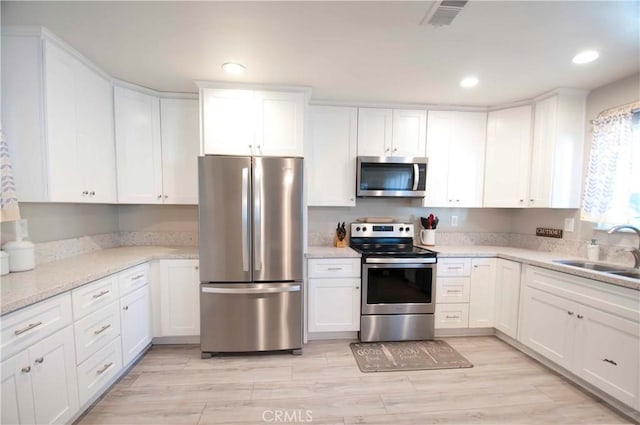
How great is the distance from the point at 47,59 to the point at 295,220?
202 centimetres

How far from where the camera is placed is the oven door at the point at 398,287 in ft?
8.55

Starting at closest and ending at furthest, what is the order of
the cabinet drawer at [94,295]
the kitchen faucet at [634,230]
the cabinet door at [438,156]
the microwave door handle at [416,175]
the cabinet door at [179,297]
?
the cabinet drawer at [94,295]
the kitchen faucet at [634,230]
the cabinet door at [179,297]
the microwave door handle at [416,175]
the cabinet door at [438,156]

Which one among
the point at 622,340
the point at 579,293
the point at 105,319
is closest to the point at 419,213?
the point at 579,293

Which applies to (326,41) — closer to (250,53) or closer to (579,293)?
(250,53)

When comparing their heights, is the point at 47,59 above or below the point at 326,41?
below

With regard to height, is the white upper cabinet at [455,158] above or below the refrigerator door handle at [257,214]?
above

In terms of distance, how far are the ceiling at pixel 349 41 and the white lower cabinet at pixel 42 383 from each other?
1.90 meters

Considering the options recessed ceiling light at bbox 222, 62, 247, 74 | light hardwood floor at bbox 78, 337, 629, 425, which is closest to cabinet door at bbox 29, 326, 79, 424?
light hardwood floor at bbox 78, 337, 629, 425

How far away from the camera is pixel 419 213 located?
3.25 meters

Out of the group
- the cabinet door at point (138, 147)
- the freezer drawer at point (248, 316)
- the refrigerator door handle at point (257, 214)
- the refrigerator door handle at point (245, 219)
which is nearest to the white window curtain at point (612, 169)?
the freezer drawer at point (248, 316)

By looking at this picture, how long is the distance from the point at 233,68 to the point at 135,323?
90.8 inches

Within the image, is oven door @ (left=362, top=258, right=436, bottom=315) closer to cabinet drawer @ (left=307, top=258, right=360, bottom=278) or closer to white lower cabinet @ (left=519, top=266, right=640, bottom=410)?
cabinet drawer @ (left=307, top=258, right=360, bottom=278)

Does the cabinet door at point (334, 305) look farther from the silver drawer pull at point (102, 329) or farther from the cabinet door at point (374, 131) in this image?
the silver drawer pull at point (102, 329)

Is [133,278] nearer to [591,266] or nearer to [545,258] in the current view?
[545,258]
